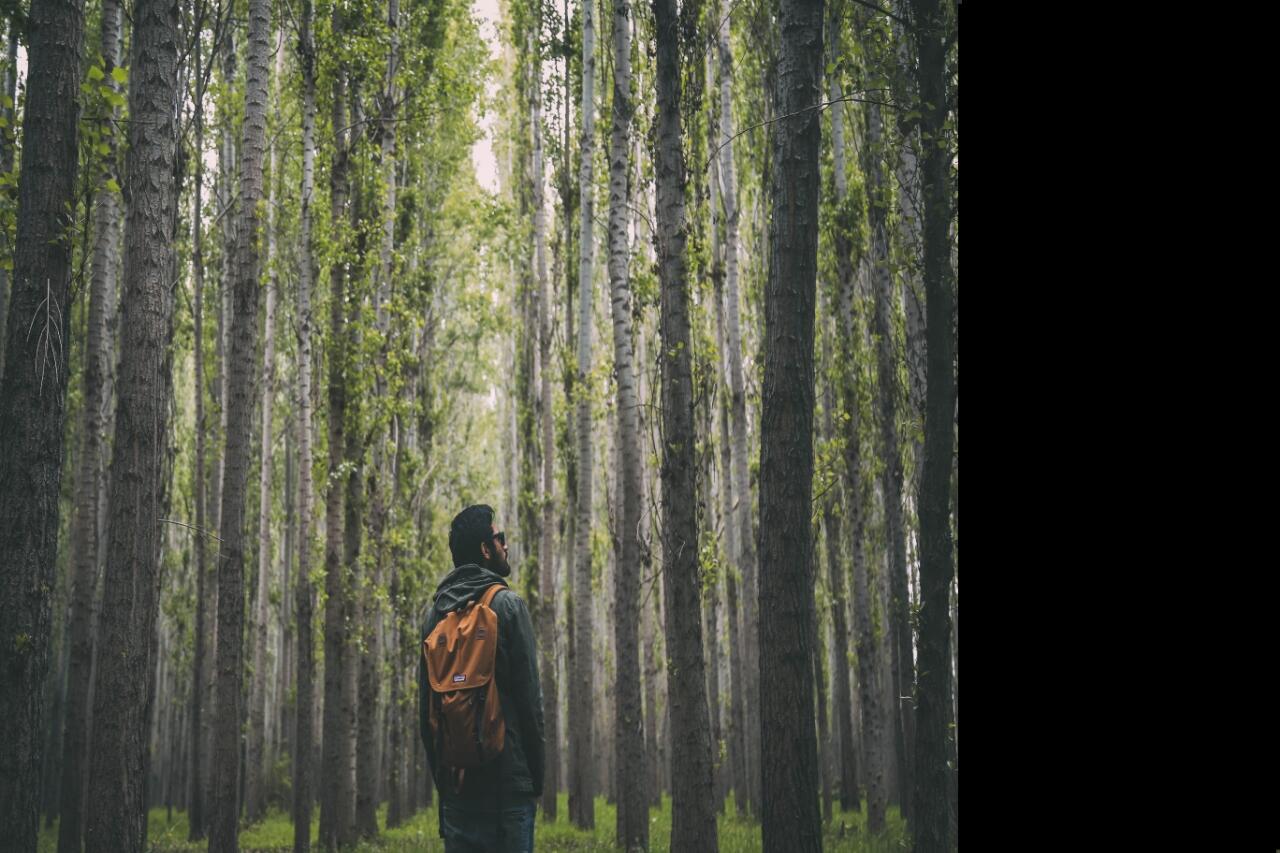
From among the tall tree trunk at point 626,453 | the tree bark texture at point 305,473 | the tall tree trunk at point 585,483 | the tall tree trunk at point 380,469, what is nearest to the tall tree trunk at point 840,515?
the tall tree trunk at point 626,453

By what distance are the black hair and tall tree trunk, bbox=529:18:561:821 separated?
9916 millimetres

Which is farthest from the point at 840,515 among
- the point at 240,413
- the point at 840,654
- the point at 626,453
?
the point at 240,413

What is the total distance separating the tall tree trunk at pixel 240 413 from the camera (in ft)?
29.2

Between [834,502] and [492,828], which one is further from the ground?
[834,502]

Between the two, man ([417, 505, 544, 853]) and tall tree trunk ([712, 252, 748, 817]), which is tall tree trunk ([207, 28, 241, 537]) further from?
man ([417, 505, 544, 853])

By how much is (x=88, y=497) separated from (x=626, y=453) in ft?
18.0

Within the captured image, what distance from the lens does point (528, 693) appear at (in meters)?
3.96

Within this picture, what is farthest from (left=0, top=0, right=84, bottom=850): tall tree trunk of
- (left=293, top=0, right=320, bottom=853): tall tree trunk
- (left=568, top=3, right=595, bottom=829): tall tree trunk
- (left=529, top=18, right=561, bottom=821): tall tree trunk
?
(left=529, top=18, right=561, bottom=821): tall tree trunk

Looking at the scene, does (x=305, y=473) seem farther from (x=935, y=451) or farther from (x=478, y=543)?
(x=478, y=543)

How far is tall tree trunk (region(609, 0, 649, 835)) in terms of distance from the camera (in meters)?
9.75
